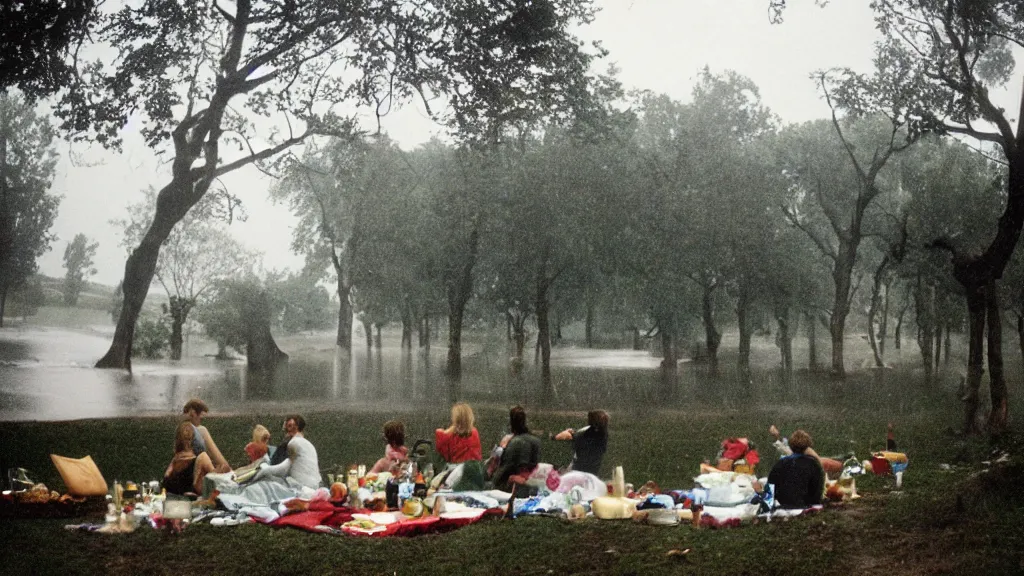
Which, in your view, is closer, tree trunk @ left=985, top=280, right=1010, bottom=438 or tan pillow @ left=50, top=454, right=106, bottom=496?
tan pillow @ left=50, top=454, right=106, bottom=496

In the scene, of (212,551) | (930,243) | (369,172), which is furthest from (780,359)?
(212,551)

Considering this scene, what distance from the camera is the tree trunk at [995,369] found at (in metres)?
9.85

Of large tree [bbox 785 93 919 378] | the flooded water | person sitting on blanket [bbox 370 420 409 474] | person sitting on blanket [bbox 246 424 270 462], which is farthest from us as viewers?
large tree [bbox 785 93 919 378]

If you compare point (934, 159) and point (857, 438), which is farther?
point (934, 159)

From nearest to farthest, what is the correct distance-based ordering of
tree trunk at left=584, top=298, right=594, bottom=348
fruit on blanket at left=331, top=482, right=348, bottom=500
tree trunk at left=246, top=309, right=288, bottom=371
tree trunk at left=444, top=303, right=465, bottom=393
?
fruit on blanket at left=331, top=482, right=348, bottom=500, tree trunk at left=246, top=309, right=288, bottom=371, tree trunk at left=444, top=303, right=465, bottom=393, tree trunk at left=584, top=298, right=594, bottom=348

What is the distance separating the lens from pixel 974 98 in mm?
10312

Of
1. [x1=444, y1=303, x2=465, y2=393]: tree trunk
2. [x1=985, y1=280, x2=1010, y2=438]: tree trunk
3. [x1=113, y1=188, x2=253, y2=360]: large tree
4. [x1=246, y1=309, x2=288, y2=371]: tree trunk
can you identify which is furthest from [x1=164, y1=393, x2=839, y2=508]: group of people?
[x1=985, y1=280, x2=1010, y2=438]: tree trunk

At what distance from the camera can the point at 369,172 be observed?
1099 cm

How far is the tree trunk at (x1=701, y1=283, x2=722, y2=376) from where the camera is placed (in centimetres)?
1171

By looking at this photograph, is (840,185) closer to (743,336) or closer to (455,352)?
(743,336)

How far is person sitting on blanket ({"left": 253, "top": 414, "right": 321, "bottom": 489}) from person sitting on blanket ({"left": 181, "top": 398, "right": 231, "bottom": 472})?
1.76ft

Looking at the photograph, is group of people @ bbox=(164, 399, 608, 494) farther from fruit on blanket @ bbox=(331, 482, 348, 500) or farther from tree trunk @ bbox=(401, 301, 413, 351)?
tree trunk @ bbox=(401, 301, 413, 351)

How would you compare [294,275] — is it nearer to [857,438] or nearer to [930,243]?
[857,438]

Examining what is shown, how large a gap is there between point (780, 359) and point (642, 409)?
2.00 metres
